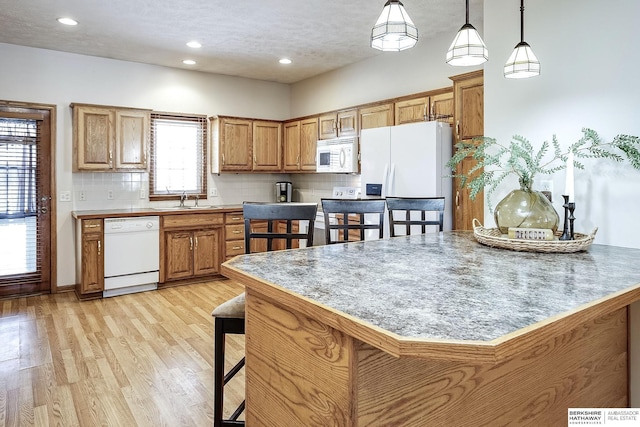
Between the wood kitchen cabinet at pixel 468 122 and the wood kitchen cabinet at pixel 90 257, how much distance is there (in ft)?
12.0

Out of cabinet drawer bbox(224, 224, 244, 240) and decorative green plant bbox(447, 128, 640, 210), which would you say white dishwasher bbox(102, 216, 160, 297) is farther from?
decorative green plant bbox(447, 128, 640, 210)

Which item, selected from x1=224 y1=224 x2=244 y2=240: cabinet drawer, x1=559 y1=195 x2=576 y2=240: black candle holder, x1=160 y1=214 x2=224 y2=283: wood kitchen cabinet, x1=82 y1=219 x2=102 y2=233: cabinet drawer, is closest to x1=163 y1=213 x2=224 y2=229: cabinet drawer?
x1=160 y1=214 x2=224 y2=283: wood kitchen cabinet

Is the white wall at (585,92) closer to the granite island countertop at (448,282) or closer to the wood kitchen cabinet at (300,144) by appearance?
the granite island countertop at (448,282)

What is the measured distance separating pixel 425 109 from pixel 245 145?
2.64m

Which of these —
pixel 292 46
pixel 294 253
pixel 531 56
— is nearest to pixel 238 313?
pixel 294 253

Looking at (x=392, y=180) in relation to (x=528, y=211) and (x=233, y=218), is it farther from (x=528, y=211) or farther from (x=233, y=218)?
(x=233, y=218)

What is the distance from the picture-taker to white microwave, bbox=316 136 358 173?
4883 millimetres

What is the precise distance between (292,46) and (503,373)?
13.6 feet

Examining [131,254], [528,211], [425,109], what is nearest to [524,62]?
[528,211]

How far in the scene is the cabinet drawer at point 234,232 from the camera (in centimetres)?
538

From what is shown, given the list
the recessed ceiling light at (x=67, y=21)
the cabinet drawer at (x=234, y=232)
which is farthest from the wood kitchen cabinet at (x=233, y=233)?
the recessed ceiling light at (x=67, y=21)

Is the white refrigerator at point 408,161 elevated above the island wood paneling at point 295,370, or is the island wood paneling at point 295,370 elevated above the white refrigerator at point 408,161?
the white refrigerator at point 408,161

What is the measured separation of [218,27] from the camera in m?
4.06

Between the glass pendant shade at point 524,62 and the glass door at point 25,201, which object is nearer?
the glass pendant shade at point 524,62
